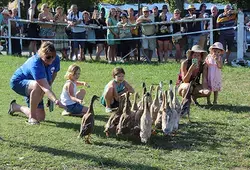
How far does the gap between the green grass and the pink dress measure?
1.29ft

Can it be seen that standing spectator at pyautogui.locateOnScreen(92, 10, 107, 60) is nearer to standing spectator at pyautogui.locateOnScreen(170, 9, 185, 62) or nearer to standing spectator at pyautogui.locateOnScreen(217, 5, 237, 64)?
standing spectator at pyautogui.locateOnScreen(170, 9, 185, 62)

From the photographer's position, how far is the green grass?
585 centimetres

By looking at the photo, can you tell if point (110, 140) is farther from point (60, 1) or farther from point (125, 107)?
point (60, 1)

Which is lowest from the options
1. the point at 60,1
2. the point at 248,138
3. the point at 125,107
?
the point at 248,138

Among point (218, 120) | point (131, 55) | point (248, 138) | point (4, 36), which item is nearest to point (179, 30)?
point (131, 55)

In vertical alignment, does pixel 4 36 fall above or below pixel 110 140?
above

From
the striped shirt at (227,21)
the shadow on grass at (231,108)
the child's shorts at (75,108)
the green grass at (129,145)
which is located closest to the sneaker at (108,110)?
the green grass at (129,145)

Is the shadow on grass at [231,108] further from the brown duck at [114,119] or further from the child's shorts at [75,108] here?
the brown duck at [114,119]

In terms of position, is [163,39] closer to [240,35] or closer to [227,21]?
[227,21]

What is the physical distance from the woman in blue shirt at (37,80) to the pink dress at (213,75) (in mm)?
2905

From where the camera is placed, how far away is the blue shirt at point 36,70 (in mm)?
7351

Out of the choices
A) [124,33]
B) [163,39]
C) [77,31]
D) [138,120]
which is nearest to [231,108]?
[138,120]

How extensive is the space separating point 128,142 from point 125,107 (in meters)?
0.48

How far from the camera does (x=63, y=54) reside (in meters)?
16.0
